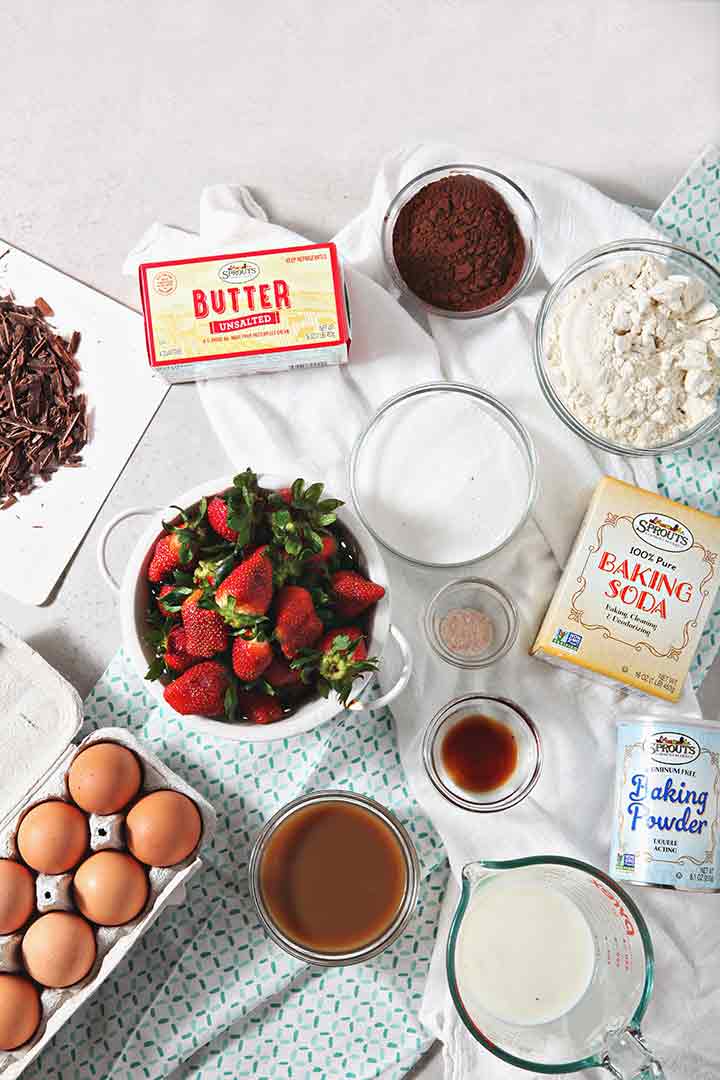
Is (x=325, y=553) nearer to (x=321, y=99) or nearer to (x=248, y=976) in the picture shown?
(x=248, y=976)

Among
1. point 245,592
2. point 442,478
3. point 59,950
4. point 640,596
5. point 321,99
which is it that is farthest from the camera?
point 321,99

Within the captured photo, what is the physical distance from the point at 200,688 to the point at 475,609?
43 cm

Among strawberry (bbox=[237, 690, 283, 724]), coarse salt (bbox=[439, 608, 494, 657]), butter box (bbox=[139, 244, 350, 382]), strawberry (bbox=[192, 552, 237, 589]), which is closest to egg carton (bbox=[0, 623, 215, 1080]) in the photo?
strawberry (bbox=[237, 690, 283, 724])

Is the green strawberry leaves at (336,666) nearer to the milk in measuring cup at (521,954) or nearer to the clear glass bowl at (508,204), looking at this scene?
the milk in measuring cup at (521,954)

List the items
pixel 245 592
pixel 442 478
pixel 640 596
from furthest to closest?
pixel 442 478 < pixel 640 596 < pixel 245 592

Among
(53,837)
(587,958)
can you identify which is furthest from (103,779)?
(587,958)

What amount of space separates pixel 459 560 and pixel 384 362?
303 millimetres

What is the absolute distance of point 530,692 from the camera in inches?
52.1

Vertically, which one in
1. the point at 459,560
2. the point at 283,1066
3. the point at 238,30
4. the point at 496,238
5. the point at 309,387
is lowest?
the point at 283,1066

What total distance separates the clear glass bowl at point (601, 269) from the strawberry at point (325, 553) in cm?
41

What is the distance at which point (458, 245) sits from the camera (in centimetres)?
132

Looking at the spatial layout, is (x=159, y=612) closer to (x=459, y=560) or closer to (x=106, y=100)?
(x=459, y=560)

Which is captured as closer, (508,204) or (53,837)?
(53,837)

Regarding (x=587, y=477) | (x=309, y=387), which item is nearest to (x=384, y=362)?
(x=309, y=387)
